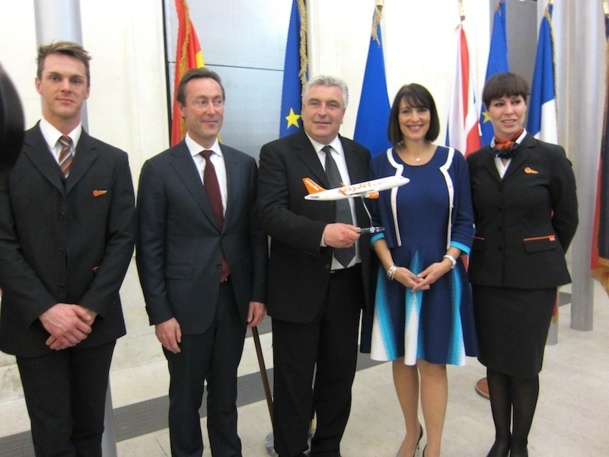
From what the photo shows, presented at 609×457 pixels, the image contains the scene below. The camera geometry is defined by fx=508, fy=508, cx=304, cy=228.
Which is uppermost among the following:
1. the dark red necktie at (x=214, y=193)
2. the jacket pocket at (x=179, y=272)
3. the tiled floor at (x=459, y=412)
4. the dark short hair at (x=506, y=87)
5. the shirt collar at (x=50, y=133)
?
the dark short hair at (x=506, y=87)

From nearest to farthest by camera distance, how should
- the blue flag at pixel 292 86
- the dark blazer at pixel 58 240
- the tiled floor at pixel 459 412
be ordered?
the dark blazer at pixel 58 240
the tiled floor at pixel 459 412
the blue flag at pixel 292 86

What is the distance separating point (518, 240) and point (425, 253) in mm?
440

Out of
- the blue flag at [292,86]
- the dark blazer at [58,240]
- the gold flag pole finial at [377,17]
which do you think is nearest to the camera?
the dark blazer at [58,240]

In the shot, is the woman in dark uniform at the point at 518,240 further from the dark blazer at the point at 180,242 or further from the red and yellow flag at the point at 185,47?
the red and yellow flag at the point at 185,47

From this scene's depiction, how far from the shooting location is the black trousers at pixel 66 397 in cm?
188

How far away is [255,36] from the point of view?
4566 millimetres

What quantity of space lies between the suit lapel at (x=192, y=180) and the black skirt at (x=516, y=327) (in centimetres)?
135

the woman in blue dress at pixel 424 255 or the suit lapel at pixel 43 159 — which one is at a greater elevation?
the suit lapel at pixel 43 159

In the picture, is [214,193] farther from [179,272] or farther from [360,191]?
[360,191]

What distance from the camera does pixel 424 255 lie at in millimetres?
2283

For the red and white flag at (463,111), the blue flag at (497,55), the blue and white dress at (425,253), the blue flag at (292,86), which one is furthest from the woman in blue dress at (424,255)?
the blue flag at (497,55)

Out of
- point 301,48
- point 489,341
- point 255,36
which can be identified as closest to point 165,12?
point 255,36

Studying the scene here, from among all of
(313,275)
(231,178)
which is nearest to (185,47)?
(231,178)

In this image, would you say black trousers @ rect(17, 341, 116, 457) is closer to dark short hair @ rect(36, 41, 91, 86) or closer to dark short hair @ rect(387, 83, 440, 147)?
dark short hair @ rect(36, 41, 91, 86)
